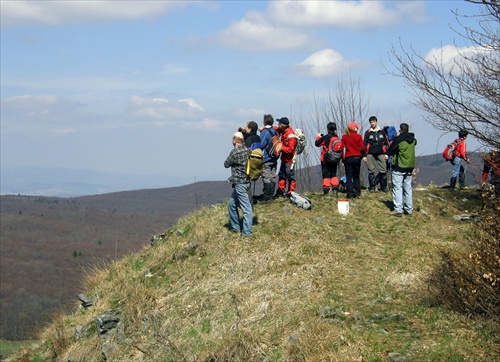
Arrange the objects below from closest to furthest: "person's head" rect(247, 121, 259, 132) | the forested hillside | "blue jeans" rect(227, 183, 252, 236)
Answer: "blue jeans" rect(227, 183, 252, 236)
"person's head" rect(247, 121, 259, 132)
the forested hillside

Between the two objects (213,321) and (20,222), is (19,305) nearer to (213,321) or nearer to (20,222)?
(20,222)

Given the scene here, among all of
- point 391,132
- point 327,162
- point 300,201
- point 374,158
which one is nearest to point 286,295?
point 300,201

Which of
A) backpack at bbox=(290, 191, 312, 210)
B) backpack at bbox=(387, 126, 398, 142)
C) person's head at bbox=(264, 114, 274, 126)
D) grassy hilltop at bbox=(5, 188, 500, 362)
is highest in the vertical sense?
person's head at bbox=(264, 114, 274, 126)

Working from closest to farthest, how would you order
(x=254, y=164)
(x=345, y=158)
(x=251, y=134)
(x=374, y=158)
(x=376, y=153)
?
(x=254, y=164) → (x=251, y=134) → (x=345, y=158) → (x=376, y=153) → (x=374, y=158)

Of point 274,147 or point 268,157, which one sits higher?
point 274,147

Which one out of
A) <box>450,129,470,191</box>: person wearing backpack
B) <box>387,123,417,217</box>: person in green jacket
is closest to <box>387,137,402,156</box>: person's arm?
<box>387,123,417,217</box>: person in green jacket

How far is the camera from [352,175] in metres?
15.6

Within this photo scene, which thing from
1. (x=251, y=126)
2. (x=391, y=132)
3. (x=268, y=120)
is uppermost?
(x=268, y=120)

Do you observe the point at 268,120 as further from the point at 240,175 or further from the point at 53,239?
the point at 53,239

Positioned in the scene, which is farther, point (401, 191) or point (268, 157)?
point (401, 191)

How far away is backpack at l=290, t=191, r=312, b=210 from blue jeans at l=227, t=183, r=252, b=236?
75.1 inches

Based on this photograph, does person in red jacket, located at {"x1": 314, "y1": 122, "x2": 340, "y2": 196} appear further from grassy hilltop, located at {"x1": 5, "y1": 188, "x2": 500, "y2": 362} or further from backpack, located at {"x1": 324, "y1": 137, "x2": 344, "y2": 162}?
grassy hilltop, located at {"x1": 5, "y1": 188, "x2": 500, "y2": 362}

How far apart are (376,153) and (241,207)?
17.0ft

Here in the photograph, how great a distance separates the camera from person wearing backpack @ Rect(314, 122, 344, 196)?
15.0 meters
